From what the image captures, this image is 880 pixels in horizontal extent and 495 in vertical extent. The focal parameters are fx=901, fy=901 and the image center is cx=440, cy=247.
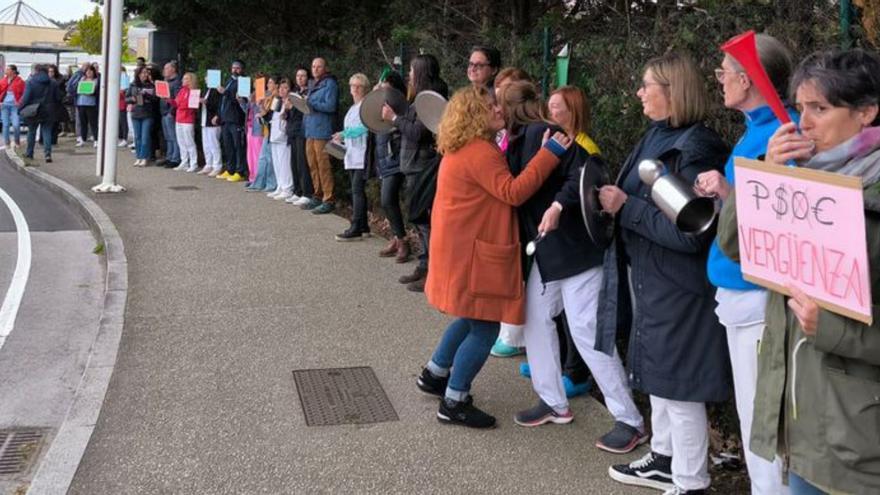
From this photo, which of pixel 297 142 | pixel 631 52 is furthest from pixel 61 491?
pixel 297 142

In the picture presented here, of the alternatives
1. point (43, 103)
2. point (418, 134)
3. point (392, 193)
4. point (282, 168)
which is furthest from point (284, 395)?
point (43, 103)

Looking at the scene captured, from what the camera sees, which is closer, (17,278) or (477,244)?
(477,244)

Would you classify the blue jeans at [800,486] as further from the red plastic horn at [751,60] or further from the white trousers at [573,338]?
the white trousers at [573,338]

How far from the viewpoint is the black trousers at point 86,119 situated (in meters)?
20.6

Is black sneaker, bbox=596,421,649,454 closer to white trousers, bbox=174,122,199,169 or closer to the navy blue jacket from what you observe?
the navy blue jacket

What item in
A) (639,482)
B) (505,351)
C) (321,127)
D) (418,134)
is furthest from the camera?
(321,127)

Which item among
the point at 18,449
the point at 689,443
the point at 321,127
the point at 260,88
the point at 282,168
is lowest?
the point at 18,449

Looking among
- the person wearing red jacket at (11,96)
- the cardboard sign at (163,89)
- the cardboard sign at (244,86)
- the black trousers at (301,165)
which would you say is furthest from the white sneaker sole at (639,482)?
the person wearing red jacket at (11,96)

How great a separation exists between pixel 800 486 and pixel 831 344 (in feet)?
1.81

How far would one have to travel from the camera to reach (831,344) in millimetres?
2455

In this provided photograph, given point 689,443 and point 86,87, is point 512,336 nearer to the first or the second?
point 689,443

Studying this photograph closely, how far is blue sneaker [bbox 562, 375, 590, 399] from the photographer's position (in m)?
5.36

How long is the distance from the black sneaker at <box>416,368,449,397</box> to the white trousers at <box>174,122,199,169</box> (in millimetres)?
11585

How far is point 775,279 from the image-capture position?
273cm
